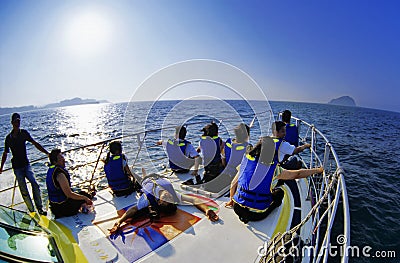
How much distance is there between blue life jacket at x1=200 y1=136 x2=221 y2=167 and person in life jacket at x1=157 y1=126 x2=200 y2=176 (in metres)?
0.27

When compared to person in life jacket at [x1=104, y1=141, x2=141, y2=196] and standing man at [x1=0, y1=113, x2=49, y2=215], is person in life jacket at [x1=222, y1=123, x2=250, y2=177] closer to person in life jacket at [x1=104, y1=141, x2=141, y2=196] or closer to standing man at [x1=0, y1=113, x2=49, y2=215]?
person in life jacket at [x1=104, y1=141, x2=141, y2=196]

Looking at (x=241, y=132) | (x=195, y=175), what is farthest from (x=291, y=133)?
(x=195, y=175)

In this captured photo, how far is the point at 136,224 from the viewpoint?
10.8ft

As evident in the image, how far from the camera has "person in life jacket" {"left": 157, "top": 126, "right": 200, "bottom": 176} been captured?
5.15 metres

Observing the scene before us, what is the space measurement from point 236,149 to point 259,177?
4.91ft

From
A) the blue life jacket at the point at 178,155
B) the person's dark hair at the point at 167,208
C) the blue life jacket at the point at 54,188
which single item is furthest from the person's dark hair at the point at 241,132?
the blue life jacket at the point at 54,188

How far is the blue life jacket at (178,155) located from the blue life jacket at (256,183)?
7.15 feet

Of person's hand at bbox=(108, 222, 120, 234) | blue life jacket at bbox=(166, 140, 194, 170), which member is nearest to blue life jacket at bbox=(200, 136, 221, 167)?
blue life jacket at bbox=(166, 140, 194, 170)

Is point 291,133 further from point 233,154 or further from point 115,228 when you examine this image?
point 115,228

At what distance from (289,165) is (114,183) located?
140 inches

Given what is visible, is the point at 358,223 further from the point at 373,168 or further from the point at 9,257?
the point at 9,257

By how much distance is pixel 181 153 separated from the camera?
5219 mm

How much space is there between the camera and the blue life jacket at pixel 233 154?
4.46m

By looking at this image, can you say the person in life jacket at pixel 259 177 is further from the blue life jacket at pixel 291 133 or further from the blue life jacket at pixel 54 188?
the blue life jacket at pixel 54 188
